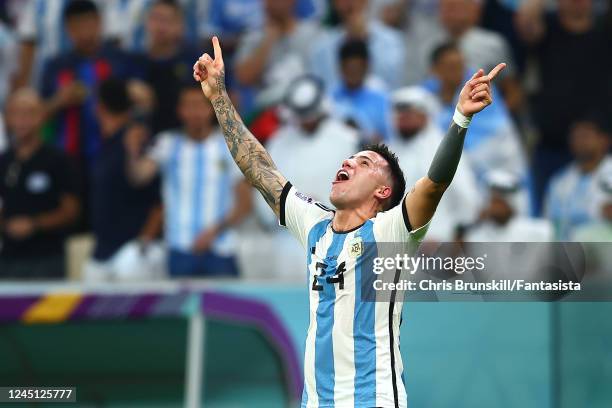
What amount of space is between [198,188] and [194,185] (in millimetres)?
43

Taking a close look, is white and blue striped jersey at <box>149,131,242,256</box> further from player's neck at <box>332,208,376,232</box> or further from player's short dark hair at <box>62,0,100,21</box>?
player's neck at <box>332,208,376,232</box>

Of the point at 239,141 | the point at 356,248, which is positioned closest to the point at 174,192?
the point at 239,141

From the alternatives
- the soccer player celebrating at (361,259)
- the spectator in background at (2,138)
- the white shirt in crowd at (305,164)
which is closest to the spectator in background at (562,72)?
the white shirt in crowd at (305,164)

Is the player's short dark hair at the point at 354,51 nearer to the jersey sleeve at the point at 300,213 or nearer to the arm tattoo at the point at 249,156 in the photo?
the arm tattoo at the point at 249,156

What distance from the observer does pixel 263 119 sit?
10852 millimetres

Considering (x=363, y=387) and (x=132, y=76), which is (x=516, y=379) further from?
(x=132, y=76)

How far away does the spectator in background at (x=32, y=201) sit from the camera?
10297 millimetres

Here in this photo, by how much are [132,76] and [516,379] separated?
15.2 feet

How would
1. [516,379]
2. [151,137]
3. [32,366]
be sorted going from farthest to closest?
[151,137], [32,366], [516,379]

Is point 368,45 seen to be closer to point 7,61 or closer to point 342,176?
point 7,61

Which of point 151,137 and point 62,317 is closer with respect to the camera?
point 62,317

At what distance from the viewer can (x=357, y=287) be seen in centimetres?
566

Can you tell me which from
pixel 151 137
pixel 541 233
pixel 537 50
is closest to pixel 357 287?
pixel 541 233

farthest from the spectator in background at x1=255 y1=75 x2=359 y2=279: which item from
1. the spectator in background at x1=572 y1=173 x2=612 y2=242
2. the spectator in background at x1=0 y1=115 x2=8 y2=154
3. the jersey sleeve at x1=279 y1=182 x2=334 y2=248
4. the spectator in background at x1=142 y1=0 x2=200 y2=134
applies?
the jersey sleeve at x1=279 y1=182 x2=334 y2=248
